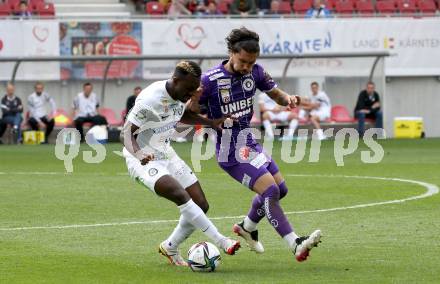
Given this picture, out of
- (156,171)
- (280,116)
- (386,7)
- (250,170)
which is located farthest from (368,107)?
(156,171)

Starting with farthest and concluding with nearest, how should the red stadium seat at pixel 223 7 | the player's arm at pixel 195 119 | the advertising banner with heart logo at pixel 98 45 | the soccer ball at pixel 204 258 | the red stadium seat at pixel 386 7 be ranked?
the red stadium seat at pixel 386 7 → the red stadium seat at pixel 223 7 → the advertising banner with heart logo at pixel 98 45 → the player's arm at pixel 195 119 → the soccer ball at pixel 204 258

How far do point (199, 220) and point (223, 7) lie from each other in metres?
25.5

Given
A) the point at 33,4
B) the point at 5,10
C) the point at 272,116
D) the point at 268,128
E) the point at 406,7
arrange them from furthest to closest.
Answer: the point at 406,7, the point at 33,4, the point at 5,10, the point at 272,116, the point at 268,128

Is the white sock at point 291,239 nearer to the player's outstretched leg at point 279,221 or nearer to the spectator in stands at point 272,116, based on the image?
Result: the player's outstretched leg at point 279,221

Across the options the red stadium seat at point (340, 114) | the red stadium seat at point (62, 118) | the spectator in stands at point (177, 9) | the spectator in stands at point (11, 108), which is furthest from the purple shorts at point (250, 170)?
the spectator in stands at point (177, 9)

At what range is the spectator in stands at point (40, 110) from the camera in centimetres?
3105

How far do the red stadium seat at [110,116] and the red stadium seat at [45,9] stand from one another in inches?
134

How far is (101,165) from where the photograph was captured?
24438 mm

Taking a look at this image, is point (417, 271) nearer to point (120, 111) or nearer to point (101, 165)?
point (101, 165)

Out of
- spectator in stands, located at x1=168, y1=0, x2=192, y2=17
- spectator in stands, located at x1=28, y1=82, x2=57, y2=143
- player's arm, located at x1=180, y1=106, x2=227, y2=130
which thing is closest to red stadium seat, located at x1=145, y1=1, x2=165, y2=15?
spectator in stands, located at x1=168, y1=0, x2=192, y2=17

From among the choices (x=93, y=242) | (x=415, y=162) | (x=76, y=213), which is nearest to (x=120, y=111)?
(x=415, y=162)

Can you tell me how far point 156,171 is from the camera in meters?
11.0

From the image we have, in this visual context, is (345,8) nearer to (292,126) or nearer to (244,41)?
(292,126)

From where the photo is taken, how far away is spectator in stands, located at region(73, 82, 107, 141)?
31125 mm
